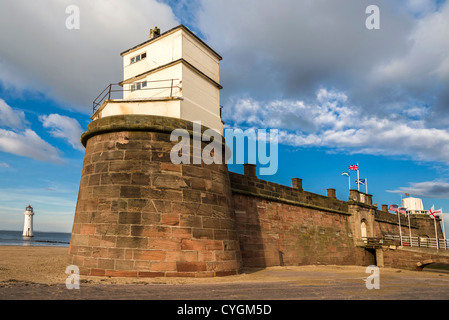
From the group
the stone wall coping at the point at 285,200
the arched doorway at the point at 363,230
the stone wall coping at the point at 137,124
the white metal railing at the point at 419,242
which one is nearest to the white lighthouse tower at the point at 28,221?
the stone wall coping at the point at 285,200

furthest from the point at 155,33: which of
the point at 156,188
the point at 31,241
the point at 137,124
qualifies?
the point at 31,241

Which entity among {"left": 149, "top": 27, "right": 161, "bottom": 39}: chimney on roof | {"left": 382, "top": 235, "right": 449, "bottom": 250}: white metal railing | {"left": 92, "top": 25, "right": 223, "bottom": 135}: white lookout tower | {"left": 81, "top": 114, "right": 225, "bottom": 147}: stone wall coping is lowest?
{"left": 382, "top": 235, "right": 449, "bottom": 250}: white metal railing

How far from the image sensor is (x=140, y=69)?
1341 cm

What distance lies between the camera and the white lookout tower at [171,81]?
38.2 feet

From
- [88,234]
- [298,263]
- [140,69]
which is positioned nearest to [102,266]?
[88,234]

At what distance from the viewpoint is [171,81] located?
12.2 meters

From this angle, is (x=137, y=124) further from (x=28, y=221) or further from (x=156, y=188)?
(x=28, y=221)

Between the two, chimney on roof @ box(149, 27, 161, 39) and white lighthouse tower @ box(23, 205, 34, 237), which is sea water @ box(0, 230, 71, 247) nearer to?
white lighthouse tower @ box(23, 205, 34, 237)

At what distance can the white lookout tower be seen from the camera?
1163 cm

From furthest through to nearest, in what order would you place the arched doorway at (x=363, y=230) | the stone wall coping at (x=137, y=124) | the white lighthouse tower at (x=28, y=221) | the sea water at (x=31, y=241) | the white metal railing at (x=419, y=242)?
the white lighthouse tower at (x=28, y=221) < the sea water at (x=31, y=241) < the arched doorway at (x=363, y=230) < the white metal railing at (x=419, y=242) < the stone wall coping at (x=137, y=124)

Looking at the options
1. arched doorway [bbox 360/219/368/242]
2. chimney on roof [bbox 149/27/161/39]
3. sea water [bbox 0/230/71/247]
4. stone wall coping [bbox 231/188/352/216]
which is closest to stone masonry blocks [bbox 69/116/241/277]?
stone wall coping [bbox 231/188/352/216]

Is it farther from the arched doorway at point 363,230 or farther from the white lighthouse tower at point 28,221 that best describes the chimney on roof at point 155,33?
the white lighthouse tower at point 28,221

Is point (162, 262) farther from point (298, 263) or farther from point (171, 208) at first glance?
point (298, 263)

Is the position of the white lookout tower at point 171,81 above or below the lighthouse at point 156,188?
above
